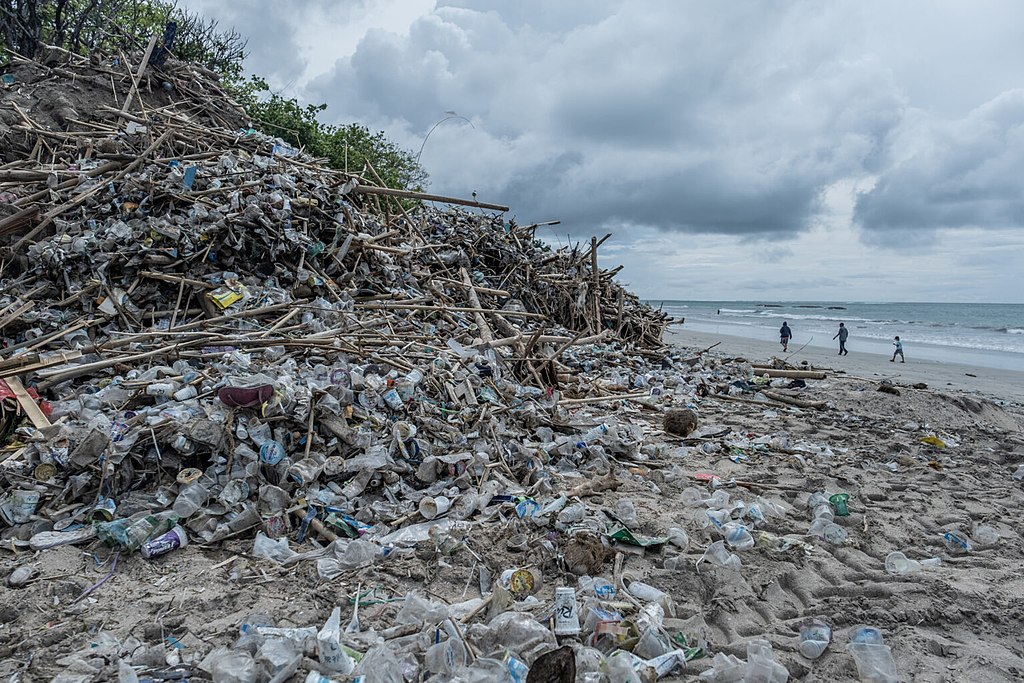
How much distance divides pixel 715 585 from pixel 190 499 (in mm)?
2475

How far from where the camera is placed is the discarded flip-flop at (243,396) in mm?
3449

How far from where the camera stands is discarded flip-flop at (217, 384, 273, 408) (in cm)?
345

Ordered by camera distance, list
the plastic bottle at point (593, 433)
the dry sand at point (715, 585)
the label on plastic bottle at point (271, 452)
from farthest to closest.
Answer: the plastic bottle at point (593, 433) → the label on plastic bottle at point (271, 452) → the dry sand at point (715, 585)

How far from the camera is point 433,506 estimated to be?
3203 millimetres

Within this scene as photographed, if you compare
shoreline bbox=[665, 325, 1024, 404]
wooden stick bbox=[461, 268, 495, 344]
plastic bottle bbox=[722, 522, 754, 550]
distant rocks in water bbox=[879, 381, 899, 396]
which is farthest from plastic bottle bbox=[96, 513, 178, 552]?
shoreline bbox=[665, 325, 1024, 404]

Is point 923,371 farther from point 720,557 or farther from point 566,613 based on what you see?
point 566,613

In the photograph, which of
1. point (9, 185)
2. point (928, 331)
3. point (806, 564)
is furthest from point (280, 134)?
point (928, 331)

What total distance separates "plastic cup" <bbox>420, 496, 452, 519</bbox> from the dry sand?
0.25 m

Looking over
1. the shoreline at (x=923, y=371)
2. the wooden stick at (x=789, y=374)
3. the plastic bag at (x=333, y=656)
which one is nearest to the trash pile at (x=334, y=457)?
the plastic bag at (x=333, y=656)

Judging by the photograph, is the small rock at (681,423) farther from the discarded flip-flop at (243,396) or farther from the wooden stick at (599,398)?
the discarded flip-flop at (243,396)

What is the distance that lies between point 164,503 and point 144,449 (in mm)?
366

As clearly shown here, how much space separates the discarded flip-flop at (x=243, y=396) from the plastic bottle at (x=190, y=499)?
0.48 m

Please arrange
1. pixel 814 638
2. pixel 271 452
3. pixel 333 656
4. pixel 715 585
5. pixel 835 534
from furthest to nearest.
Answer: pixel 271 452 < pixel 835 534 < pixel 715 585 < pixel 814 638 < pixel 333 656

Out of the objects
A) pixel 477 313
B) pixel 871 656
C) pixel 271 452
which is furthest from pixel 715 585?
pixel 477 313
